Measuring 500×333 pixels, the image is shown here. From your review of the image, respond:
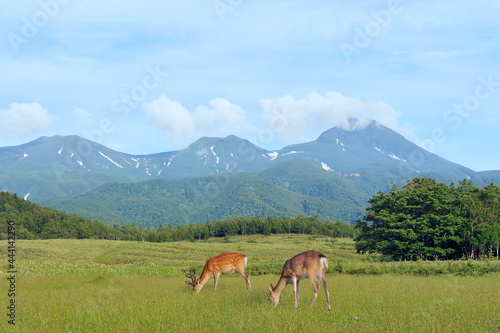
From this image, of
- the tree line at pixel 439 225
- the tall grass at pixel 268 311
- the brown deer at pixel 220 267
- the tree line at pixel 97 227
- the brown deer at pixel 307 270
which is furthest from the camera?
the tree line at pixel 97 227

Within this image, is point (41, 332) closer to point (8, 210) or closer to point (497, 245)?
point (497, 245)

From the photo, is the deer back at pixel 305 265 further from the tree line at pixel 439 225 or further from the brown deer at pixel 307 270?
the tree line at pixel 439 225

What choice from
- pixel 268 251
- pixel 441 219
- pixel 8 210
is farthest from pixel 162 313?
pixel 8 210

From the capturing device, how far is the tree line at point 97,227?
145m

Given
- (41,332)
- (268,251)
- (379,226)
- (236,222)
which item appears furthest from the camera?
(236,222)

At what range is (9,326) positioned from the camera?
46.3 ft

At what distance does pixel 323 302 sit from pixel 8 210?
166 meters

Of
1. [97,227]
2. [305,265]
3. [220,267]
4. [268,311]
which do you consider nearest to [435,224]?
[220,267]

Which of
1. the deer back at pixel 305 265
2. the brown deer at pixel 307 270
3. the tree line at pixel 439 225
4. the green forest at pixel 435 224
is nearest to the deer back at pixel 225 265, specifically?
the brown deer at pixel 307 270

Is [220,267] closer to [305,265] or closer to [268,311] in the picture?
[268,311]

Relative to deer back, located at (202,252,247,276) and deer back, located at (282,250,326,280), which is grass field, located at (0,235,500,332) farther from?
deer back, located at (282,250,326,280)

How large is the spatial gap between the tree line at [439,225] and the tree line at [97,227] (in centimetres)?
9143

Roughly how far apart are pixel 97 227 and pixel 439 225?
148 m

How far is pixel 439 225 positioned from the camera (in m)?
52.4
